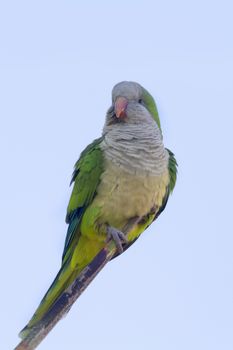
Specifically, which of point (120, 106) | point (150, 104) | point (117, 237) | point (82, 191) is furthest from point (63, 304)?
point (150, 104)

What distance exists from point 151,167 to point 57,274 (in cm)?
136

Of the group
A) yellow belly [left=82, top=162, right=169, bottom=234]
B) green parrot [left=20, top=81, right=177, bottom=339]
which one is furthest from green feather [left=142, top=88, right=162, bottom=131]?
yellow belly [left=82, top=162, right=169, bottom=234]

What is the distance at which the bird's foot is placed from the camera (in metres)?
6.44

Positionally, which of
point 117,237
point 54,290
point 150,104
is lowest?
point 54,290

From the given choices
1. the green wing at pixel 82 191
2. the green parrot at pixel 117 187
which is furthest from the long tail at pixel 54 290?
the green wing at pixel 82 191

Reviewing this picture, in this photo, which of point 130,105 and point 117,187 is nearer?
point 117,187

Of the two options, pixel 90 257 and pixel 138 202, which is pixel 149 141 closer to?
pixel 138 202

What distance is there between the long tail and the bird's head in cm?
156

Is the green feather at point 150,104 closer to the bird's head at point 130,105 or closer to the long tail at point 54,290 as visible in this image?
the bird's head at point 130,105

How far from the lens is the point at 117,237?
655 cm

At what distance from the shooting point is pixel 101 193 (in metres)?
6.83

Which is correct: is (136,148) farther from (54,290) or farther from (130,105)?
(54,290)

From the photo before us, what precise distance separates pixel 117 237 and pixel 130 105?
1502 millimetres

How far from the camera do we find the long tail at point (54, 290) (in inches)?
213
